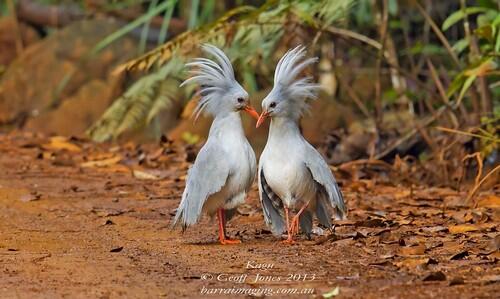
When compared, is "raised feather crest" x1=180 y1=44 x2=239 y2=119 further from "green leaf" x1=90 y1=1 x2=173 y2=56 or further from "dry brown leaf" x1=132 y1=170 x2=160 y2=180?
"green leaf" x1=90 y1=1 x2=173 y2=56

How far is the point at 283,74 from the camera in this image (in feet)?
19.2

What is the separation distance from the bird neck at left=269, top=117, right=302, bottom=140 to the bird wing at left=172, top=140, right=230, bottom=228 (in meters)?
0.30

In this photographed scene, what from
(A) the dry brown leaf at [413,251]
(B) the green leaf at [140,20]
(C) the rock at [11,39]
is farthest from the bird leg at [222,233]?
(C) the rock at [11,39]

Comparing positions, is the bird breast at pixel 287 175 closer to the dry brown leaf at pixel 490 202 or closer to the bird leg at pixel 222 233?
the bird leg at pixel 222 233

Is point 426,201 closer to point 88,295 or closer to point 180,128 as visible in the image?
point 88,295

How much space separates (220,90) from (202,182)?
2.06ft

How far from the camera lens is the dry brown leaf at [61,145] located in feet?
33.9

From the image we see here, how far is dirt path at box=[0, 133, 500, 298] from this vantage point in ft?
14.4

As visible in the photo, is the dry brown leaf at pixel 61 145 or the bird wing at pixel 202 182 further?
the dry brown leaf at pixel 61 145

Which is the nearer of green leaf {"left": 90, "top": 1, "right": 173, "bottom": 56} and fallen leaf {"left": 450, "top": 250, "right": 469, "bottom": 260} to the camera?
fallen leaf {"left": 450, "top": 250, "right": 469, "bottom": 260}

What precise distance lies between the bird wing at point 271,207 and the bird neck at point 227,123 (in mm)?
323

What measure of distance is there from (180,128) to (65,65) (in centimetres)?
231

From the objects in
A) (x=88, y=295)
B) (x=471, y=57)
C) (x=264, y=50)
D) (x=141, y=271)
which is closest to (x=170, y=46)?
(x=264, y=50)

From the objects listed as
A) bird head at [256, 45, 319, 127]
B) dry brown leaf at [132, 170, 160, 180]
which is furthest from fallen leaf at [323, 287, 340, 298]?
dry brown leaf at [132, 170, 160, 180]
